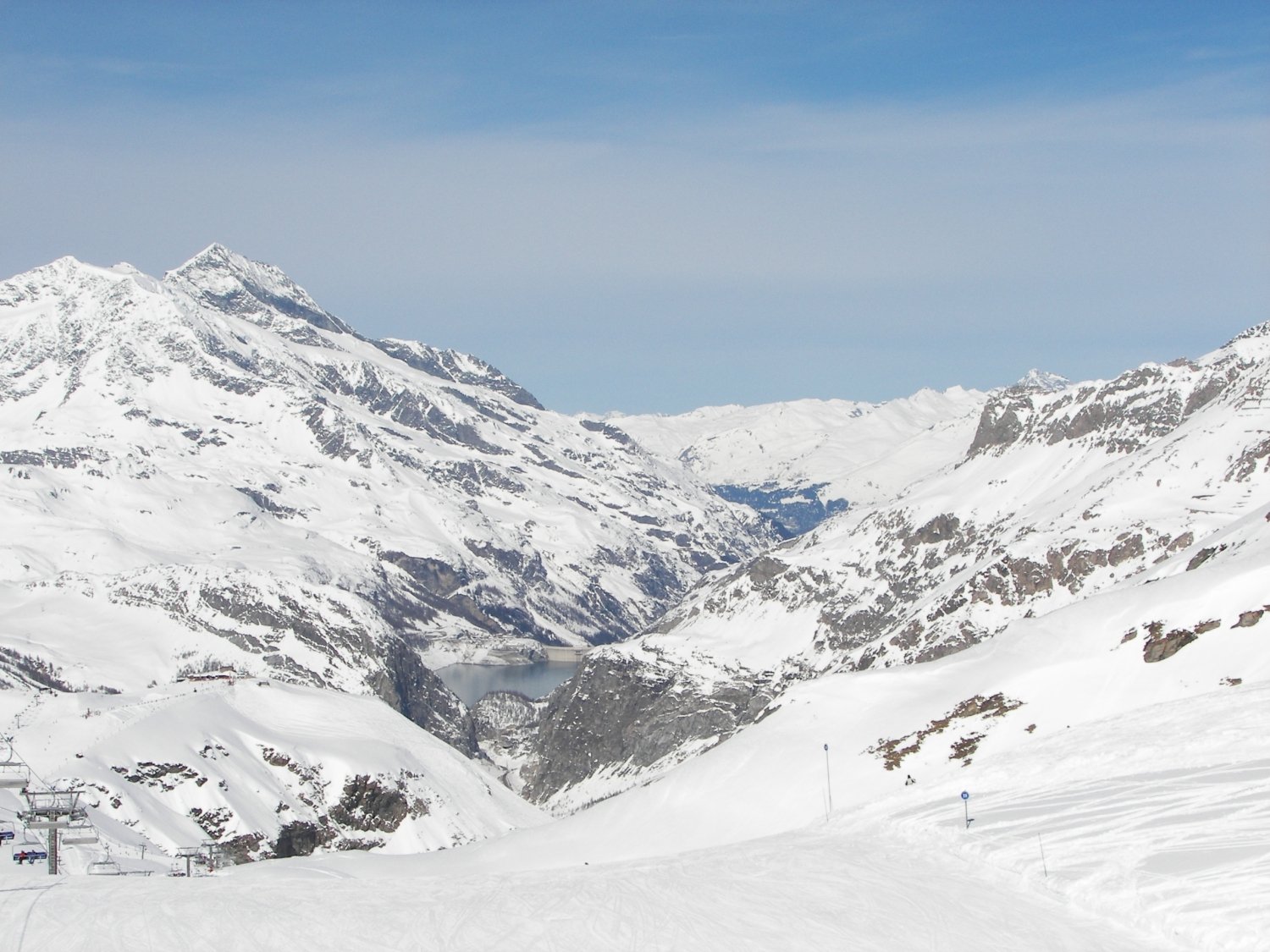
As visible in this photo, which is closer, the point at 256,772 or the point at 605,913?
the point at 605,913

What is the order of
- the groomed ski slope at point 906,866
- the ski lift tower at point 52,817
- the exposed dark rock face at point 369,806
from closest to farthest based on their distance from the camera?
the groomed ski slope at point 906,866, the ski lift tower at point 52,817, the exposed dark rock face at point 369,806

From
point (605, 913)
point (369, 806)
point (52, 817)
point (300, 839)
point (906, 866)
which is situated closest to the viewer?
point (605, 913)

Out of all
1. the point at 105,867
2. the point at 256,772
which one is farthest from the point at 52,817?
the point at 256,772

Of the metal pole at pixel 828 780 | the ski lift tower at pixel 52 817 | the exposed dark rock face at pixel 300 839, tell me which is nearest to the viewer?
the ski lift tower at pixel 52 817

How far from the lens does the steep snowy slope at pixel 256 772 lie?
12862 cm

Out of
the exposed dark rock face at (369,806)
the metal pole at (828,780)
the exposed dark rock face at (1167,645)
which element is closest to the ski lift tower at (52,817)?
the metal pole at (828,780)

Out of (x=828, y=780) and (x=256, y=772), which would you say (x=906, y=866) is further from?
(x=256, y=772)

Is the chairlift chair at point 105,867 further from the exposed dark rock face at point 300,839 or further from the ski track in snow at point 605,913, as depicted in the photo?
the exposed dark rock face at point 300,839

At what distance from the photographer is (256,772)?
148 metres

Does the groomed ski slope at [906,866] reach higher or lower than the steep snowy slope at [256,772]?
lower

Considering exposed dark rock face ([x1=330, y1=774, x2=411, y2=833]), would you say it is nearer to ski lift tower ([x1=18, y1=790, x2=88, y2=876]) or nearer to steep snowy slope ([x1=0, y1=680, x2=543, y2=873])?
steep snowy slope ([x1=0, y1=680, x2=543, y2=873])

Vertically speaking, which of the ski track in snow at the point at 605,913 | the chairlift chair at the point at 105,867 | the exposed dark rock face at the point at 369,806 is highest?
the exposed dark rock face at the point at 369,806

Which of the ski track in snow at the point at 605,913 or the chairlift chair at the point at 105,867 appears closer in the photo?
the ski track in snow at the point at 605,913

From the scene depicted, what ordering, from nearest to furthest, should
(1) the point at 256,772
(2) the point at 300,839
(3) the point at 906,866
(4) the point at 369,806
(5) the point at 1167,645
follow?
(3) the point at 906,866 → (5) the point at 1167,645 → (2) the point at 300,839 → (1) the point at 256,772 → (4) the point at 369,806
